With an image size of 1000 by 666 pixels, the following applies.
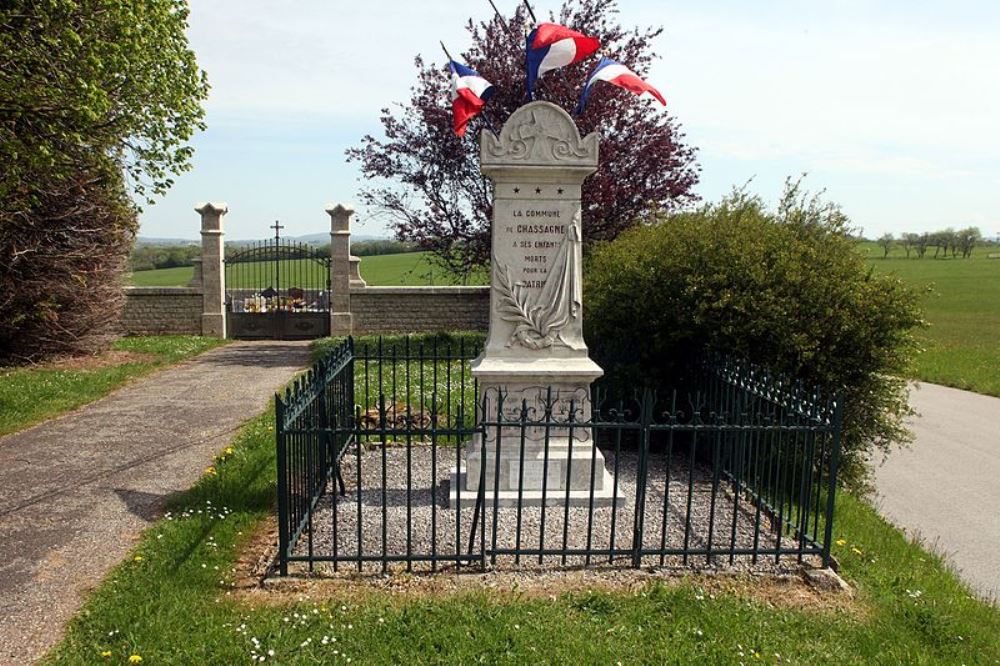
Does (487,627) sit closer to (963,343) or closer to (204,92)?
(204,92)

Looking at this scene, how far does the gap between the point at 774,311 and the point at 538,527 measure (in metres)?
3.25

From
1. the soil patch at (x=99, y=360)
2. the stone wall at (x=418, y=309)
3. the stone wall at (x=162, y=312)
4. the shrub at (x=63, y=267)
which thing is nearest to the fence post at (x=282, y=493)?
the shrub at (x=63, y=267)

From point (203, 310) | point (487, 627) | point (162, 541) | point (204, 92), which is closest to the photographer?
point (487, 627)

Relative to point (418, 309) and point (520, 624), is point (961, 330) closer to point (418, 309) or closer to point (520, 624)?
point (418, 309)

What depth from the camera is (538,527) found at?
5469 mm

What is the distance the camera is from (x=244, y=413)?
373 inches

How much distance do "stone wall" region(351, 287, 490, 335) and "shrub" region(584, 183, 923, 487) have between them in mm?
10331

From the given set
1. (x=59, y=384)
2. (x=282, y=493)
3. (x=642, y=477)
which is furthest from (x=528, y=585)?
(x=59, y=384)

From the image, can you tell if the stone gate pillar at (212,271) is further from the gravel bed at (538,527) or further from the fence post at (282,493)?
the fence post at (282,493)

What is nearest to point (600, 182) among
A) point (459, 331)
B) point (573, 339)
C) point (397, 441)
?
point (459, 331)

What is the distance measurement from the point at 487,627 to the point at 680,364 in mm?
4798

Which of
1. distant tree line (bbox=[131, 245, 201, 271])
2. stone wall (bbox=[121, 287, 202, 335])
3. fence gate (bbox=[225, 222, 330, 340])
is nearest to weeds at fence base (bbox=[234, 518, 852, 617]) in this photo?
fence gate (bbox=[225, 222, 330, 340])

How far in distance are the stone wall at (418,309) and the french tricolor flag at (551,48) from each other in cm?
1212

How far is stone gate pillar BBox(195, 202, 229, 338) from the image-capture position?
1758 cm
